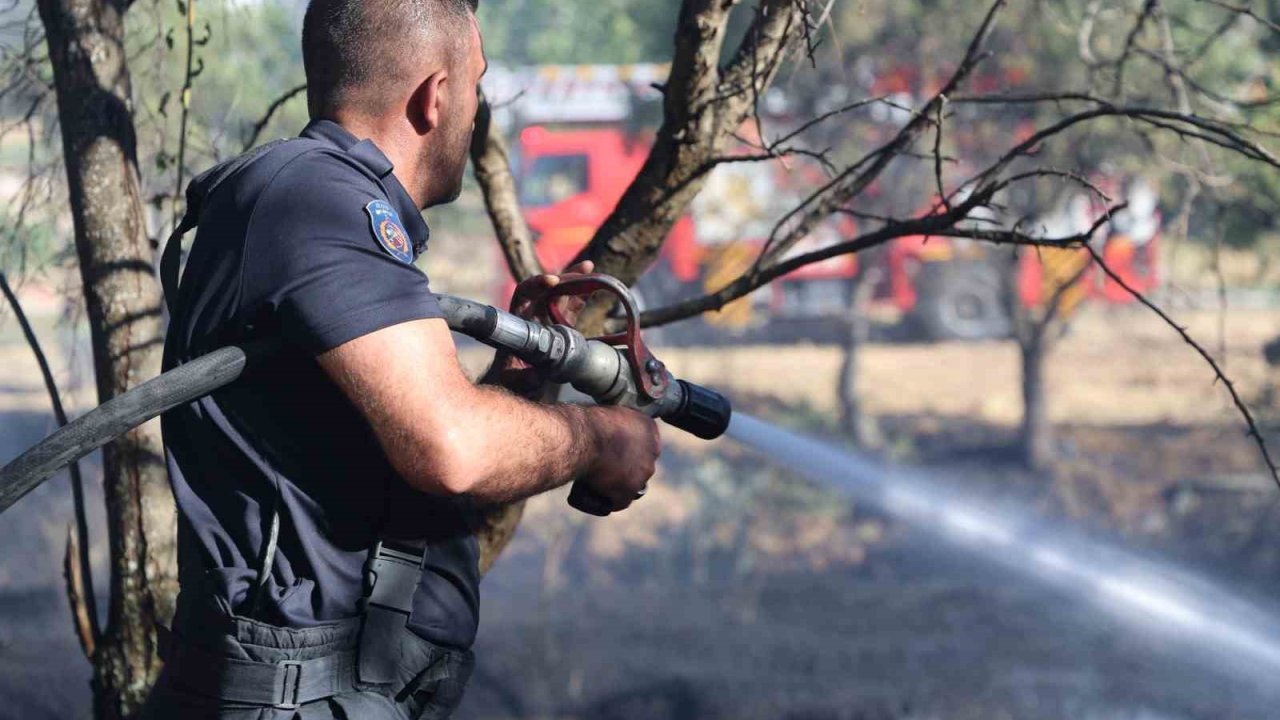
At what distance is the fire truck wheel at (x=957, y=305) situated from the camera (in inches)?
610

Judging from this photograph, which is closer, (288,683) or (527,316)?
(288,683)

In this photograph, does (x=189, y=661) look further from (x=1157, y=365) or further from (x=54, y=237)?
(x=1157, y=365)

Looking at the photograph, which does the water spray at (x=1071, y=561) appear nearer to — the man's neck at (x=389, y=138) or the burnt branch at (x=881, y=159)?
the burnt branch at (x=881, y=159)

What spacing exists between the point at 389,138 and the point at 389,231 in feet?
0.91

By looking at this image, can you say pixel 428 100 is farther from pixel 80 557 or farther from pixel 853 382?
pixel 853 382

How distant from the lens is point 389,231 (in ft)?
5.41

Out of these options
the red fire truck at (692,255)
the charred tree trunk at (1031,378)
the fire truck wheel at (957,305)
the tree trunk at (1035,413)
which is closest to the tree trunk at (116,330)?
the charred tree trunk at (1031,378)

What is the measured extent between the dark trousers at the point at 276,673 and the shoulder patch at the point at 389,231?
53cm

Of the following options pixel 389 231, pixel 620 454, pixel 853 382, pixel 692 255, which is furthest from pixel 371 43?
pixel 692 255

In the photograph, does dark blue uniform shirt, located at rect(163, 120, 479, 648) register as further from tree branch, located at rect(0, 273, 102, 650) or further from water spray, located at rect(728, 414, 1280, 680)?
water spray, located at rect(728, 414, 1280, 680)

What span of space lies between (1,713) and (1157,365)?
42.3ft

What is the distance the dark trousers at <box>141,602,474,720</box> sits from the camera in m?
1.73

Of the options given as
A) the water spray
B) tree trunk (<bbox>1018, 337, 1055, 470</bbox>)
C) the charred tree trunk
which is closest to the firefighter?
the water spray

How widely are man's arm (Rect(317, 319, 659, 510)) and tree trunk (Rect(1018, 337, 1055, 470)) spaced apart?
998cm
